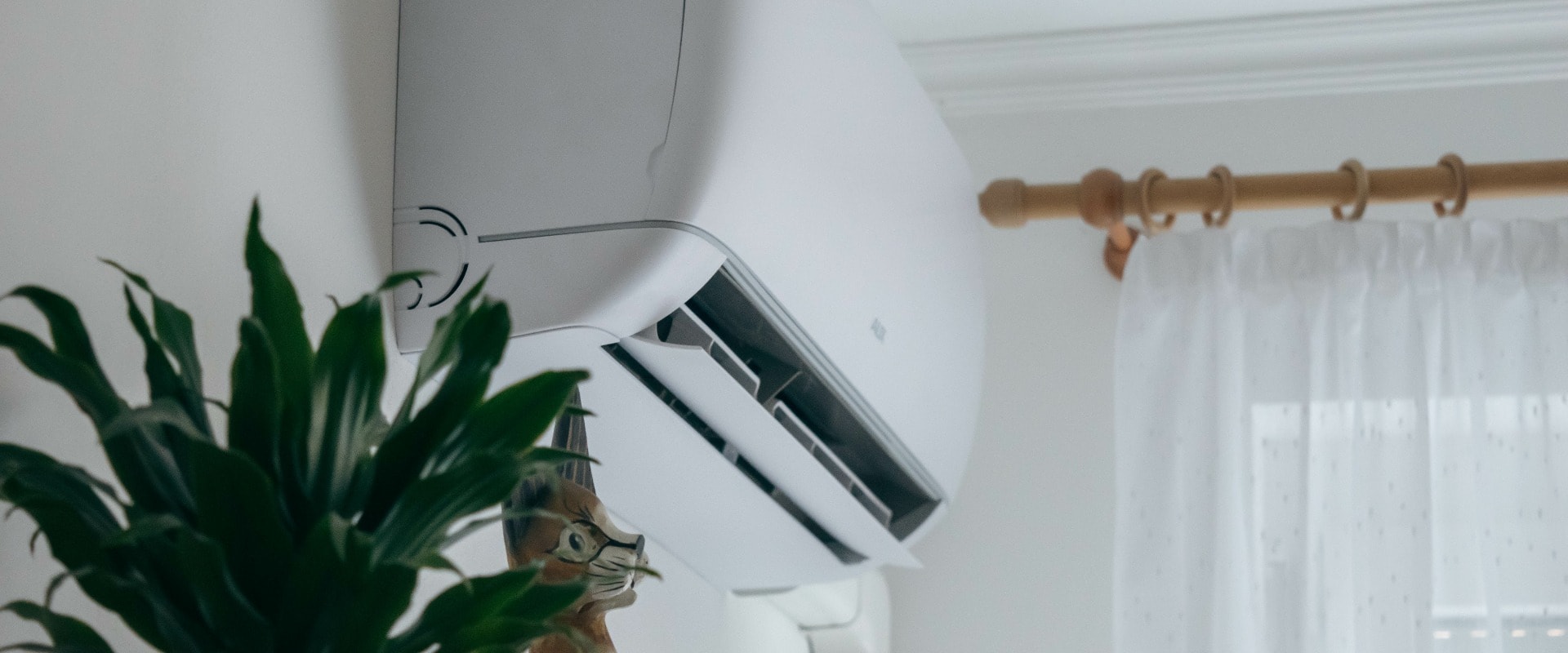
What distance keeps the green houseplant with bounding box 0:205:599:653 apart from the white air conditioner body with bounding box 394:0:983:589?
0.32m

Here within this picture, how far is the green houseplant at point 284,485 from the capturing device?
1.42 feet

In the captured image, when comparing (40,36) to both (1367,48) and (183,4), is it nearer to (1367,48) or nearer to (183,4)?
(183,4)

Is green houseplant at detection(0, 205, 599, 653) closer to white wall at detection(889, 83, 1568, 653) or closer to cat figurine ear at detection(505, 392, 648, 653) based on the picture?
→ cat figurine ear at detection(505, 392, 648, 653)

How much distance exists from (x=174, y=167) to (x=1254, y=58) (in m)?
1.66

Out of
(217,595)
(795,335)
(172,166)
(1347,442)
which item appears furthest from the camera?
(1347,442)

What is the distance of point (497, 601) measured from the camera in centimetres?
47

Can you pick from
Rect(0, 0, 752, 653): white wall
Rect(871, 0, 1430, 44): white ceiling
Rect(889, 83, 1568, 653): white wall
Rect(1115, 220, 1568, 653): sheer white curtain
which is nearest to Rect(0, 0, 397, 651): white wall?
Rect(0, 0, 752, 653): white wall

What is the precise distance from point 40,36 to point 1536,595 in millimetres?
1368

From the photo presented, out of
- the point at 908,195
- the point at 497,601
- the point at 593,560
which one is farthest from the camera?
the point at 908,195

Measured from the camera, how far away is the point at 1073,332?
196cm

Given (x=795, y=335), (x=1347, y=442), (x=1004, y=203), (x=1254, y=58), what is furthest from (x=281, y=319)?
(x=1254, y=58)

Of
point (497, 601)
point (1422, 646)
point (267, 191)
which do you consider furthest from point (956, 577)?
point (497, 601)

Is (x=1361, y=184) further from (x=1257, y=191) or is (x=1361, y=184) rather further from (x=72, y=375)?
(x=72, y=375)

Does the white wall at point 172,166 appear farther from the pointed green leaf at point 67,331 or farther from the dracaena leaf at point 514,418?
the dracaena leaf at point 514,418
